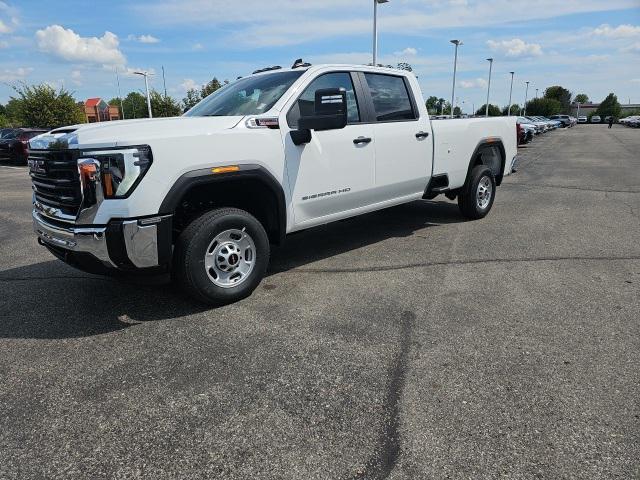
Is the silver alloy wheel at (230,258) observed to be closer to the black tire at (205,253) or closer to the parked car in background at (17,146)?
the black tire at (205,253)

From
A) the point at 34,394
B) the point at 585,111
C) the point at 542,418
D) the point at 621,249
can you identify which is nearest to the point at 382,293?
the point at 542,418

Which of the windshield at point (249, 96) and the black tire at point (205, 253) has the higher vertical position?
the windshield at point (249, 96)

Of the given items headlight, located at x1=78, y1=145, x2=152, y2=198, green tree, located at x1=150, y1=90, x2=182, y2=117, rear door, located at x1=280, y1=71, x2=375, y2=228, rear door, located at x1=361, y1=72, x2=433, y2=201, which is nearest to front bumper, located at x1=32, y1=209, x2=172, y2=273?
headlight, located at x1=78, y1=145, x2=152, y2=198

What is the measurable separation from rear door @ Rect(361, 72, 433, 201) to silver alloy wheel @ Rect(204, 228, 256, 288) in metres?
1.80

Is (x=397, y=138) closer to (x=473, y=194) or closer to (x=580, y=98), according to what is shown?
(x=473, y=194)

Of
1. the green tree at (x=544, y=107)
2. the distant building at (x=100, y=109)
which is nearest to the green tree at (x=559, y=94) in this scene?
the green tree at (x=544, y=107)

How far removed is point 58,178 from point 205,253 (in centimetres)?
125

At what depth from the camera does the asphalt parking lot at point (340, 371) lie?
242 cm

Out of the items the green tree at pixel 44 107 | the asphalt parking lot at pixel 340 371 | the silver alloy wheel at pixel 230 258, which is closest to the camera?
the asphalt parking lot at pixel 340 371

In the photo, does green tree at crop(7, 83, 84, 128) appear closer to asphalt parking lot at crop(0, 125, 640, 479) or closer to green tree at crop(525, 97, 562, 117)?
asphalt parking lot at crop(0, 125, 640, 479)

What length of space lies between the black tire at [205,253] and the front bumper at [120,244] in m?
0.15

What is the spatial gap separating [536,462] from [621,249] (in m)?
4.39

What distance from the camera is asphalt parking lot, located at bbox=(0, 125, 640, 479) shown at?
95.3 inches

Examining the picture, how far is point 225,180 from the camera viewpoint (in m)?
3.99
